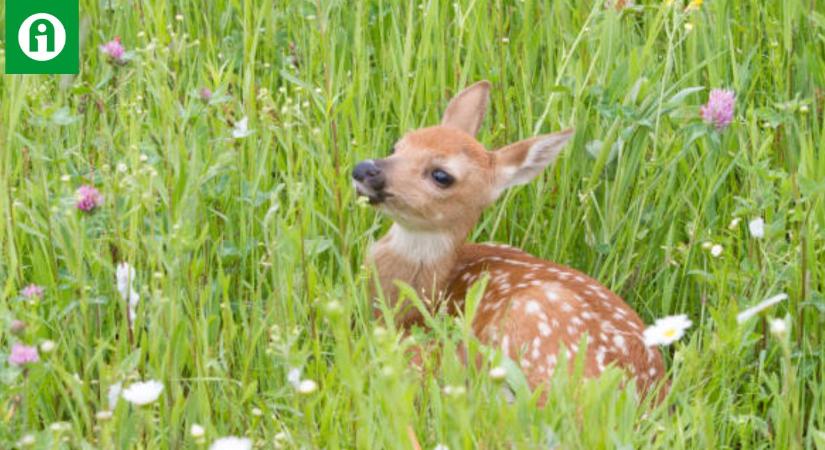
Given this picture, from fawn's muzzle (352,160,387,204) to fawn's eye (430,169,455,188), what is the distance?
11.2 inches

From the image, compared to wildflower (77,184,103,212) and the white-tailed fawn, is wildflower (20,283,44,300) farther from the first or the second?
the white-tailed fawn

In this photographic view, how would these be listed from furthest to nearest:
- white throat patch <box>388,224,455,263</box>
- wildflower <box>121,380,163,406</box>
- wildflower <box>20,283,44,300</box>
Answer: white throat patch <box>388,224,455,263</box>, wildflower <box>20,283,44,300</box>, wildflower <box>121,380,163,406</box>

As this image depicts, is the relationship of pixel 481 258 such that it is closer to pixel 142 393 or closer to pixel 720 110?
pixel 720 110

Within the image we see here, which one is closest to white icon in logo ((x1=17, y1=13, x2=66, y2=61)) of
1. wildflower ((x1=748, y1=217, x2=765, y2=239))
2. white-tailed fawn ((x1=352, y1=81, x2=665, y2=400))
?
white-tailed fawn ((x1=352, y1=81, x2=665, y2=400))

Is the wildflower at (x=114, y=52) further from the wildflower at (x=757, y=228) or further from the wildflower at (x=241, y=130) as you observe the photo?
the wildflower at (x=757, y=228)

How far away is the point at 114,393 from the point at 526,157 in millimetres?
1931

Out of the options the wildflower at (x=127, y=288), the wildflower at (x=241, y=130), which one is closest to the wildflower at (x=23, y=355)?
the wildflower at (x=127, y=288)

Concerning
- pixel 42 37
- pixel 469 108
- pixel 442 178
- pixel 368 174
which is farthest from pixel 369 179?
pixel 42 37

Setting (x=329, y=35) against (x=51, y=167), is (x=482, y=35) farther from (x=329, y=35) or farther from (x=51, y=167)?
(x=51, y=167)

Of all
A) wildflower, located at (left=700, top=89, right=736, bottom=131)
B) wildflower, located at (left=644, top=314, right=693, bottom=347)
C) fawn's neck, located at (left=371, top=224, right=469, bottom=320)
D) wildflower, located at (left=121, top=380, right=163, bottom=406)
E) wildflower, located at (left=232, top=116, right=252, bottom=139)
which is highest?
wildflower, located at (left=700, top=89, right=736, bottom=131)

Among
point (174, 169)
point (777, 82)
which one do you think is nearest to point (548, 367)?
point (174, 169)

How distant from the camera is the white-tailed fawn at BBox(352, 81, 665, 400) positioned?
4.21 metres

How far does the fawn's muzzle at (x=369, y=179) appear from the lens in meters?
4.66

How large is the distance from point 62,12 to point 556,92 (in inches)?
67.8
